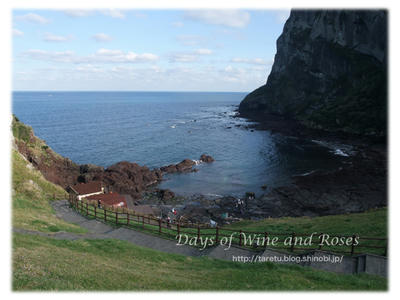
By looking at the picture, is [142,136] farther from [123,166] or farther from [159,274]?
[159,274]

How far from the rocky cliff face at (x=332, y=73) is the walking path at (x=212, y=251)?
8191cm

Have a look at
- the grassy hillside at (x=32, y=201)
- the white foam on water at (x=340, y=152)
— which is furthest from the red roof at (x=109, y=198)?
the white foam on water at (x=340, y=152)

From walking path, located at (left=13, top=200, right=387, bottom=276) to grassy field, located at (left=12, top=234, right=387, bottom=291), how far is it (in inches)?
52.1

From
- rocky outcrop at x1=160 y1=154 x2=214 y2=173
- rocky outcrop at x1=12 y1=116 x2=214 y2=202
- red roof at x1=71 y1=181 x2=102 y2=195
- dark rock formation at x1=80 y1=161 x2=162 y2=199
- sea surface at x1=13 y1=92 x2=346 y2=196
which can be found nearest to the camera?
red roof at x1=71 y1=181 x2=102 y2=195

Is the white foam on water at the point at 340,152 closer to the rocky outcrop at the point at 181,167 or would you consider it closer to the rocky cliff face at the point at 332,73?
the rocky cliff face at the point at 332,73

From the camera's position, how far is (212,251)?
52.9 feet

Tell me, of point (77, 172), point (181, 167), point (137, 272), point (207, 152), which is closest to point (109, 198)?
A: point (77, 172)

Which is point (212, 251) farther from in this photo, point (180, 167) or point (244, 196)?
point (180, 167)

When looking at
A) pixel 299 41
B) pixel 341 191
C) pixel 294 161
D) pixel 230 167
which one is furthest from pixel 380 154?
pixel 299 41

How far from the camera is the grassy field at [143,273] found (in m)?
9.41

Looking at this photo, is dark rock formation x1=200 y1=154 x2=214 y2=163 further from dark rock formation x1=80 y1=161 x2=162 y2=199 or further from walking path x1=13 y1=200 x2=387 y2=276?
walking path x1=13 y1=200 x2=387 y2=276

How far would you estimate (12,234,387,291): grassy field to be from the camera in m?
9.41

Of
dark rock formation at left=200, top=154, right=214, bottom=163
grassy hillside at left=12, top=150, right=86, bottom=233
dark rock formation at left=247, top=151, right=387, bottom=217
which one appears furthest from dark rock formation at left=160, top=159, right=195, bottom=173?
grassy hillside at left=12, top=150, right=86, bottom=233

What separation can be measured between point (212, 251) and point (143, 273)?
5.76 metres
